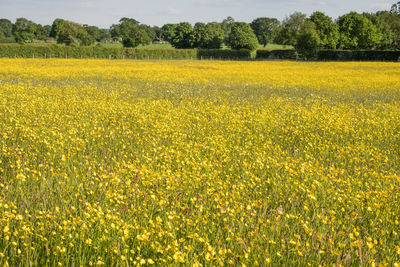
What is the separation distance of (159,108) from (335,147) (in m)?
6.09

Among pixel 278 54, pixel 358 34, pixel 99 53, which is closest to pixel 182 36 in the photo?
pixel 278 54

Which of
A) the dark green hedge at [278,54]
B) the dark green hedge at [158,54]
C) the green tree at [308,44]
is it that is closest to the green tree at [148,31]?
the dark green hedge at [278,54]

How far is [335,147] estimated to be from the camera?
7.69m

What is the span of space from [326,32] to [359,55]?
81.5 feet

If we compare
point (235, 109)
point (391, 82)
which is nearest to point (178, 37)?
point (391, 82)

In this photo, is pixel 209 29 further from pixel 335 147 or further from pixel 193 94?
pixel 335 147

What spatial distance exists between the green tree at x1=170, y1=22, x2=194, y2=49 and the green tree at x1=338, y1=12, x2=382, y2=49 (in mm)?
47102

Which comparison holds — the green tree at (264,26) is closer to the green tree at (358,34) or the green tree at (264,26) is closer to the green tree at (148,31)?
the green tree at (148,31)

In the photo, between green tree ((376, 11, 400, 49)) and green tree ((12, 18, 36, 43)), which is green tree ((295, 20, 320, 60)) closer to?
green tree ((376, 11, 400, 49))

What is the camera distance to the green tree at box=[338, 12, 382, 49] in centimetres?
8400

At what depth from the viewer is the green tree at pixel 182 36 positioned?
11256 cm

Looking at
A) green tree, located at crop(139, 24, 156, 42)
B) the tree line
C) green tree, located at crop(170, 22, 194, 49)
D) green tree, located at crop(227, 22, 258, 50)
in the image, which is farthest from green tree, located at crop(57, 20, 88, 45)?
green tree, located at crop(139, 24, 156, 42)

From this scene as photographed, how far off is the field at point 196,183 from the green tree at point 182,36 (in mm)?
99454

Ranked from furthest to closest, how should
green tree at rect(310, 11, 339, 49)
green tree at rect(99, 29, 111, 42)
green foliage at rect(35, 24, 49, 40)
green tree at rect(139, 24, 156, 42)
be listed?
green tree at rect(139, 24, 156, 42) → green tree at rect(99, 29, 111, 42) → green foliage at rect(35, 24, 49, 40) → green tree at rect(310, 11, 339, 49)
